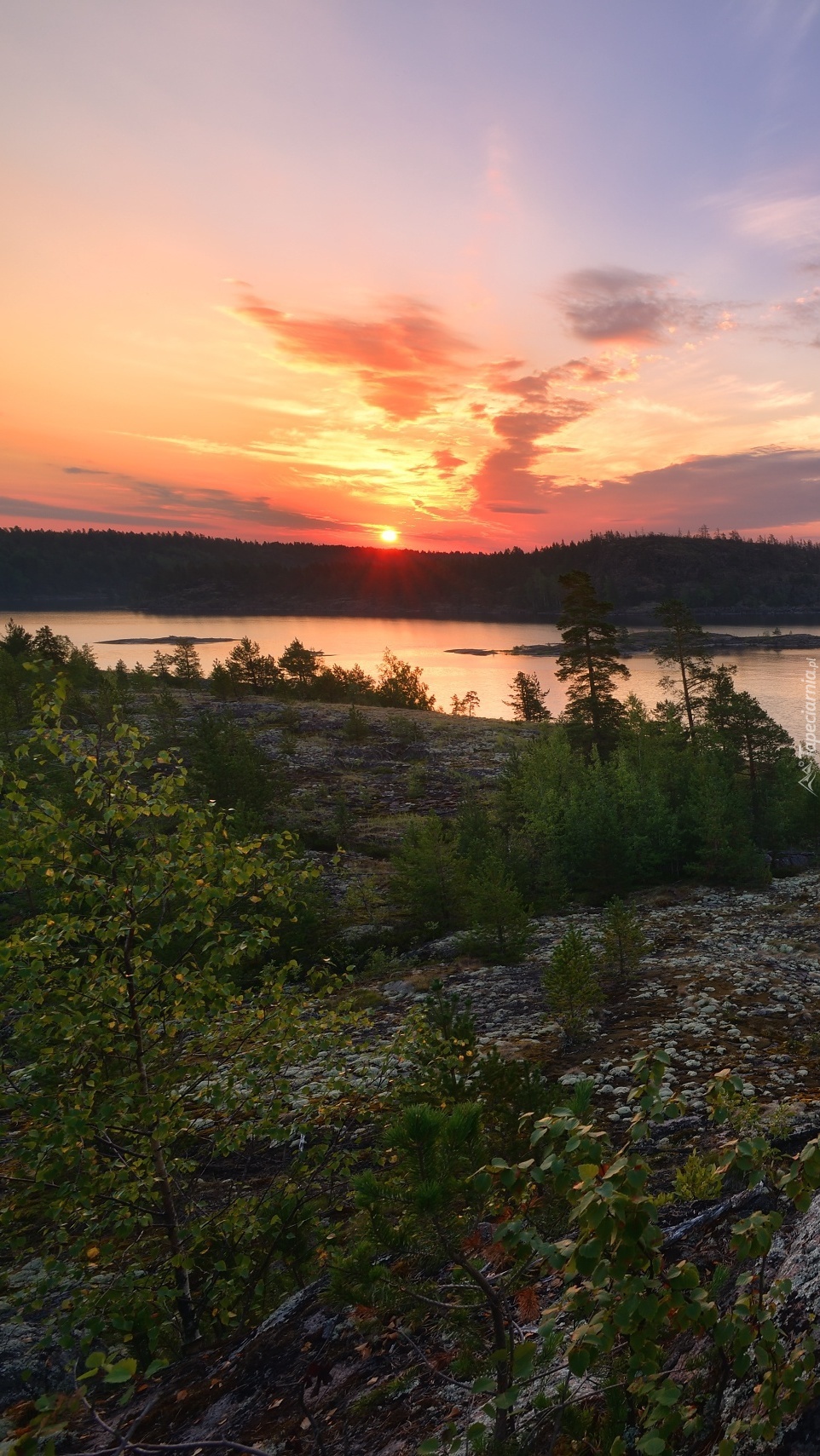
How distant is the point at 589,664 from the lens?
38812 millimetres

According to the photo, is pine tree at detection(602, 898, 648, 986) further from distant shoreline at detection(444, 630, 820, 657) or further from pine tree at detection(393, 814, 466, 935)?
distant shoreline at detection(444, 630, 820, 657)

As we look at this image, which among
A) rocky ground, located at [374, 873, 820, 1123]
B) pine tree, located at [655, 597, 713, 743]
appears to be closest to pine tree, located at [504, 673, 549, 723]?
pine tree, located at [655, 597, 713, 743]

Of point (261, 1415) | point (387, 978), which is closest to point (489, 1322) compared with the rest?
point (261, 1415)

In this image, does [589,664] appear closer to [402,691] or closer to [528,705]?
[528,705]

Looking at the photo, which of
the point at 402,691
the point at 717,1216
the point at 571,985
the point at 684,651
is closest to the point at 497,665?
the point at 402,691

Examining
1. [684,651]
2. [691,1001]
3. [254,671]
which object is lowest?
[691,1001]

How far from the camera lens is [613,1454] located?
229 centimetres

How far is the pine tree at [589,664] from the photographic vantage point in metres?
38.6

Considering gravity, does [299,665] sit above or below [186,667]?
below

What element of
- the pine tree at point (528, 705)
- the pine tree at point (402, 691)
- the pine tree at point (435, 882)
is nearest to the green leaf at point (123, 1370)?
the pine tree at point (435, 882)

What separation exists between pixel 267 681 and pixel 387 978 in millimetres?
74122

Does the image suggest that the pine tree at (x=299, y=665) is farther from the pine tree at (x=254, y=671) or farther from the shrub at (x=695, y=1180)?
the shrub at (x=695, y=1180)

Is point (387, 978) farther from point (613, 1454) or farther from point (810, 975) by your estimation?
point (613, 1454)

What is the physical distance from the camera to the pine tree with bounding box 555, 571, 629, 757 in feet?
127
